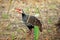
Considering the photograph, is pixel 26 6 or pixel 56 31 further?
pixel 26 6

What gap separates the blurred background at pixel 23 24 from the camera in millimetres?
4559

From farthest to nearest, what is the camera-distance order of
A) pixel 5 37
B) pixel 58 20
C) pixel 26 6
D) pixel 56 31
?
1. pixel 26 6
2. pixel 58 20
3. pixel 56 31
4. pixel 5 37

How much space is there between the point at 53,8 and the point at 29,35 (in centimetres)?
176

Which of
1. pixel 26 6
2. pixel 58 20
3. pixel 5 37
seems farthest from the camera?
pixel 26 6

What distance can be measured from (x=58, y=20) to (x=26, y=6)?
108 cm

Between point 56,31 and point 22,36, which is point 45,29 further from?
point 22,36

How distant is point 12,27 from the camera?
16.4 ft

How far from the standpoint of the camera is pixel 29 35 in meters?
4.56

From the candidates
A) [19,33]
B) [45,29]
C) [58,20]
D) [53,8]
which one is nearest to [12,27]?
[19,33]

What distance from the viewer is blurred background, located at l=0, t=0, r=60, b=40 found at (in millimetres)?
4559

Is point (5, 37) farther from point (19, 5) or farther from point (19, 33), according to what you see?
point (19, 5)

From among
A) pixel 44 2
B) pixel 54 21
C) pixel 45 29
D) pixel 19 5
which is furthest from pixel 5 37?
pixel 44 2

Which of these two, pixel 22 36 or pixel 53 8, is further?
pixel 53 8

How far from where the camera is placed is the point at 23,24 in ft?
16.9
